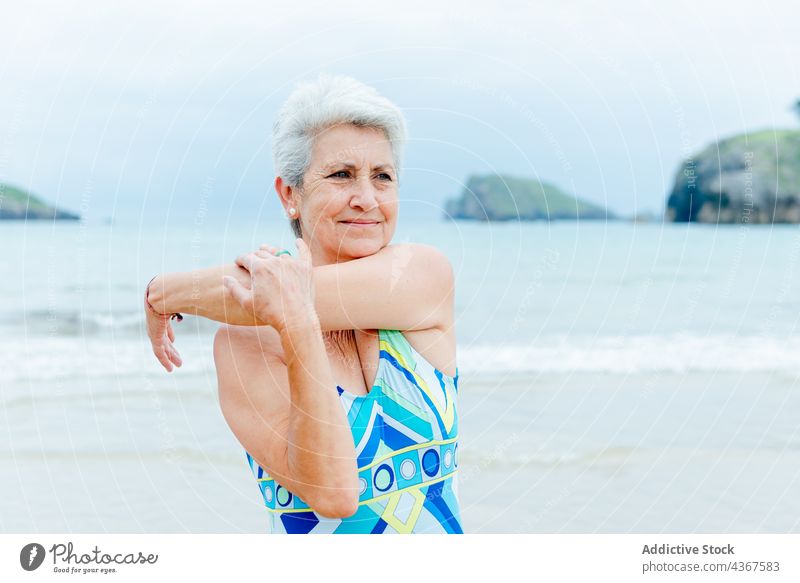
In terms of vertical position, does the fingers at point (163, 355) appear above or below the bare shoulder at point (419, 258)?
below

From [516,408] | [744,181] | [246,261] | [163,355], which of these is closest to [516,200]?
[516,408]

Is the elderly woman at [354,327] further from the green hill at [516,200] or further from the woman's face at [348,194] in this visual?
the green hill at [516,200]

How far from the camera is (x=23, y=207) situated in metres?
28.0

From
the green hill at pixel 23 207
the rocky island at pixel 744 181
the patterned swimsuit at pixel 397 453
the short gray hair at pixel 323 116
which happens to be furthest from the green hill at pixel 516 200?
the rocky island at pixel 744 181

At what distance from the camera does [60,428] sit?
875 cm

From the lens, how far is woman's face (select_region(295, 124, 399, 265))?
8.64 feet

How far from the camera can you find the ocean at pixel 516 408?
22.3 ft

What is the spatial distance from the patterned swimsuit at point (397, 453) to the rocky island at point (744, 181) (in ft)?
97.3

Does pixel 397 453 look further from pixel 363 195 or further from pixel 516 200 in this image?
pixel 516 200

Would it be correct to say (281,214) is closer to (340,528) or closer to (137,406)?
(340,528)

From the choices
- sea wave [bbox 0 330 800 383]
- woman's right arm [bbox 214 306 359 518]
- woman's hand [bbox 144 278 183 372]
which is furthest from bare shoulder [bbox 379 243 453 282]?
sea wave [bbox 0 330 800 383]

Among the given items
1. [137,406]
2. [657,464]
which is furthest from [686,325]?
[137,406]

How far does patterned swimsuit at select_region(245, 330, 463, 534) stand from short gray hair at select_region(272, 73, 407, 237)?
600 millimetres

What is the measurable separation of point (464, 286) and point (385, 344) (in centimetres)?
1454
